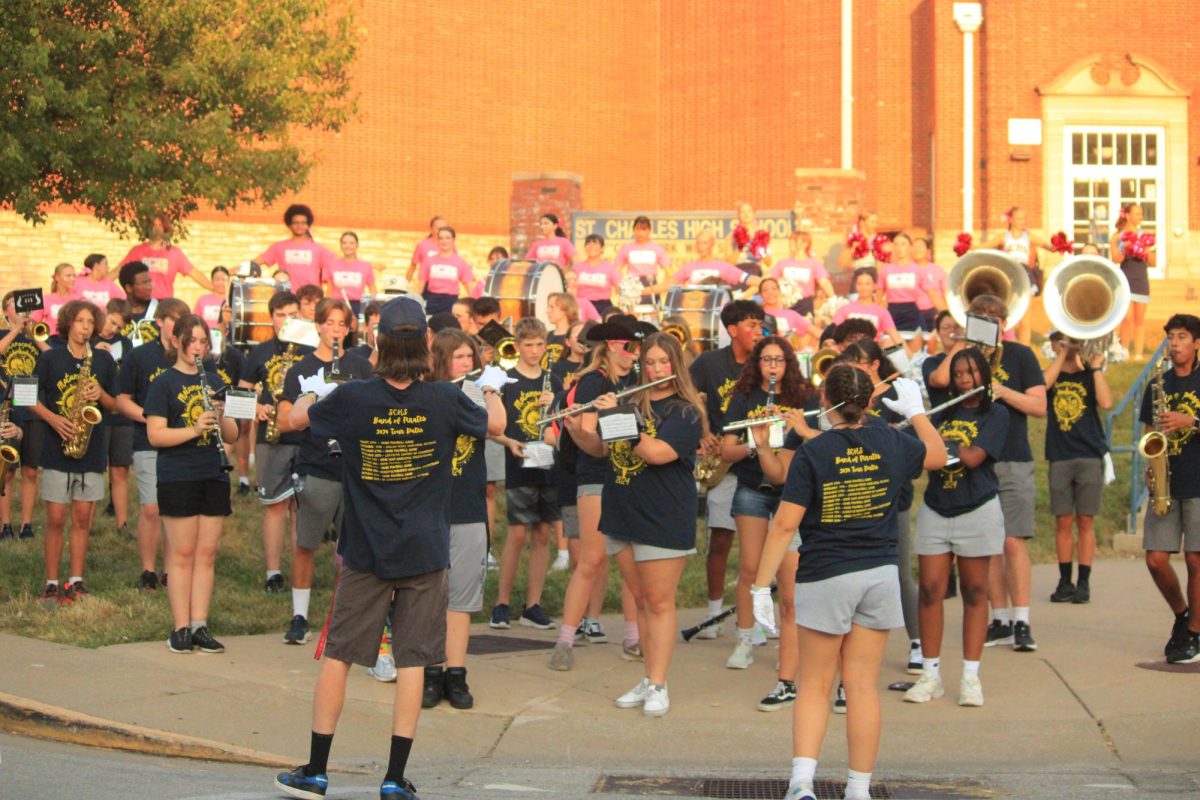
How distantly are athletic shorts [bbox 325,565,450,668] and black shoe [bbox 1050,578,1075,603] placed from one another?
643cm

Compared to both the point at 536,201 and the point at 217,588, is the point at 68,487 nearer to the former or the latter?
the point at 217,588

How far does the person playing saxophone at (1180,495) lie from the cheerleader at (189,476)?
5.65m

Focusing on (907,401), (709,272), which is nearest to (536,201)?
(709,272)

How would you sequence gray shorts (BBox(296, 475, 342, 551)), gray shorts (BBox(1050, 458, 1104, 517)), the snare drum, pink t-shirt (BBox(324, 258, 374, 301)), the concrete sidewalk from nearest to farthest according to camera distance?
the concrete sidewalk < gray shorts (BBox(296, 475, 342, 551)) < gray shorts (BBox(1050, 458, 1104, 517)) < the snare drum < pink t-shirt (BBox(324, 258, 374, 301))

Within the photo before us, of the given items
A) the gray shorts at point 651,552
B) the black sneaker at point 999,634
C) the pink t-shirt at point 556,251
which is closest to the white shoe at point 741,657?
the gray shorts at point 651,552

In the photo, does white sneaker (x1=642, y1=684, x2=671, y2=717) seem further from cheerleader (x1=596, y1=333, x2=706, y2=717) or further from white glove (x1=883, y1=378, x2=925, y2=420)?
white glove (x1=883, y1=378, x2=925, y2=420)

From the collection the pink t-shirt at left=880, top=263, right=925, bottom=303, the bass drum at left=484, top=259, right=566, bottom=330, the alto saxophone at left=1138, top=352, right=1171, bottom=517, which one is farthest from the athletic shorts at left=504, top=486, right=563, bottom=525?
the pink t-shirt at left=880, top=263, right=925, bottom=303

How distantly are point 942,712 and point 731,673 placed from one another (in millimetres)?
1425

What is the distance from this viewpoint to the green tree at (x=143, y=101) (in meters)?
14.2

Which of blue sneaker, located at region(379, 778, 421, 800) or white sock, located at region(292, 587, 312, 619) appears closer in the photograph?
blue sneaker, located at region(379, 778, 421, 800)

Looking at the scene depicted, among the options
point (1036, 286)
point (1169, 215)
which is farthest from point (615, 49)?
point (1036, 286)

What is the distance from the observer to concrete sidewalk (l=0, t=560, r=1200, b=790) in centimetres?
802

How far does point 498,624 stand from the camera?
1097cm

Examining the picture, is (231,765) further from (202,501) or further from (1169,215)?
(1169,215)
